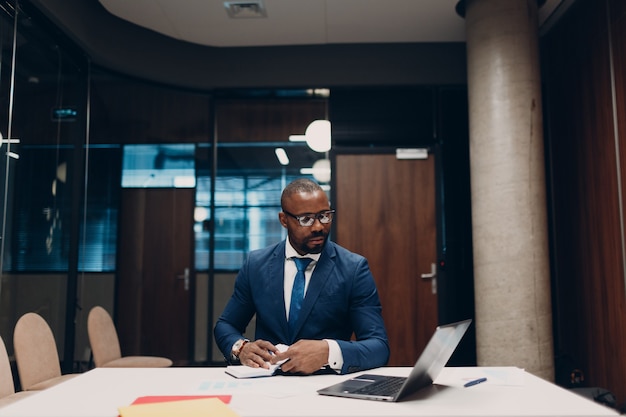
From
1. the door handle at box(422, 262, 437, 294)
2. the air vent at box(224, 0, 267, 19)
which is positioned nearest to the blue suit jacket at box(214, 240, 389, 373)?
the air vent at box(224, 0, 267, 19)

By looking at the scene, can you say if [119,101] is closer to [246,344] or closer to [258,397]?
[246,344]

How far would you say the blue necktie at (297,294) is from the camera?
Result: 2.22 metres

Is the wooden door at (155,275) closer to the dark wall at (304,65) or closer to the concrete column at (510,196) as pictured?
the dark wall at (304,65)

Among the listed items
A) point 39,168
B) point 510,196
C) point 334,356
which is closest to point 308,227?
point 334,356

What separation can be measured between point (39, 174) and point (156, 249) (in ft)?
5.15

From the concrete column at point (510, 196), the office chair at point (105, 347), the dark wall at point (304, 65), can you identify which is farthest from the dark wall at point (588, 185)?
the office chair at point (105, 347)

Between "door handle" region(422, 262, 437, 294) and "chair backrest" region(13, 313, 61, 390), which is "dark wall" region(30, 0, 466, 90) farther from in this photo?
"chair backrest" region(13, 313, 61, 390)

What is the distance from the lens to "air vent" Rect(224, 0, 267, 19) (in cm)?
422

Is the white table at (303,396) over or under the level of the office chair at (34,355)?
over

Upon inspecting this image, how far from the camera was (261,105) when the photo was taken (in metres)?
5.25

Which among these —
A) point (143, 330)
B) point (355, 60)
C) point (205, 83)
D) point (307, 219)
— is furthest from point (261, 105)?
point (307, 219)

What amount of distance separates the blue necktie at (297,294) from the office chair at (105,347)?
1.88 metres

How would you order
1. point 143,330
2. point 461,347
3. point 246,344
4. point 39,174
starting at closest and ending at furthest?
Result: 1. point 246,344
2. point 39,174
3. point 461,347
4. point 143,330

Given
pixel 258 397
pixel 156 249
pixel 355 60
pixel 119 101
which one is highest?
pixel 355 60
